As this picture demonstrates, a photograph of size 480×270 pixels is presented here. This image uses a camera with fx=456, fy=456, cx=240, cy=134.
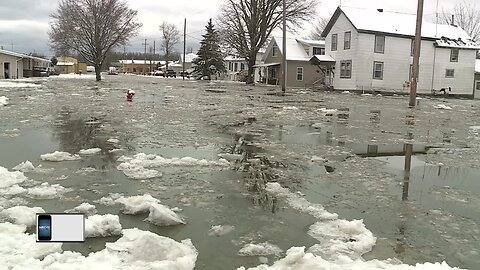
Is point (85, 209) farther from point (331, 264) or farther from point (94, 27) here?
point (94, 27)

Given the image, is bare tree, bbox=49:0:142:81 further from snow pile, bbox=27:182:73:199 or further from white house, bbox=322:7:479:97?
snow pile, bbox=27:182:73:199

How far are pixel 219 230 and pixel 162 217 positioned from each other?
2.27 feet

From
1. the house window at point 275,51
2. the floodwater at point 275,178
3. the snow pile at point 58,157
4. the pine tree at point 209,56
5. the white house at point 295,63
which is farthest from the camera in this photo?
the pine tree at point 209,56

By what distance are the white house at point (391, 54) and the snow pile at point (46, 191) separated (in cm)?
Answer: 3837

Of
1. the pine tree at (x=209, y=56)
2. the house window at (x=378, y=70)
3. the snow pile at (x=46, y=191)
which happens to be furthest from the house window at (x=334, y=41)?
the snow pile at (x=46, y=191)

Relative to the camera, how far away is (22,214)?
510cm

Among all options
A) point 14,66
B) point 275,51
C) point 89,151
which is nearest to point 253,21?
point 275,51

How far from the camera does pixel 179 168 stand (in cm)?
795

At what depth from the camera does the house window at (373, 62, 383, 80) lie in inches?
1666

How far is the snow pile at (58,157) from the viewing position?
833 cm

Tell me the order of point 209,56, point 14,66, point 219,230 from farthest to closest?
point 209,56, point 14,66, point 219,230

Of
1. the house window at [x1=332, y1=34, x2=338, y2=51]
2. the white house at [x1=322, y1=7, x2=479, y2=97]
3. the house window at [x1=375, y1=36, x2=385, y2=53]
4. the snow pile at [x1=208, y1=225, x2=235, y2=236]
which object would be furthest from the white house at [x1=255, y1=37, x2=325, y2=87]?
the snow pile at [x1=208, y1=225, x2=235, y2=236]

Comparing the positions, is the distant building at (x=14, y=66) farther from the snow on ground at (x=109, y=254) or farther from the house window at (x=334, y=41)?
the snow on ground at (x=109, y=254)

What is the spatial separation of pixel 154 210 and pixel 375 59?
131 ft
